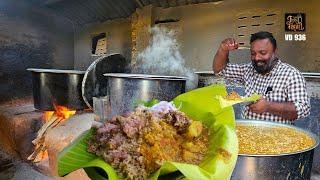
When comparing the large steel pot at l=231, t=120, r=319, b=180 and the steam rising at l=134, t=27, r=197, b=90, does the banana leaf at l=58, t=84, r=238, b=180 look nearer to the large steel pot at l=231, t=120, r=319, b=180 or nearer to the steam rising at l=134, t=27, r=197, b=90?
the large steel pot at l=231, t=120, r=319, b=180

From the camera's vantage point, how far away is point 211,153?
→ 3.58 ft

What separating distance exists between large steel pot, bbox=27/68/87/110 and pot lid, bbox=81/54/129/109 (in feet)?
1.59

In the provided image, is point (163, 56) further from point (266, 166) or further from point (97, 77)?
point (266, 166)

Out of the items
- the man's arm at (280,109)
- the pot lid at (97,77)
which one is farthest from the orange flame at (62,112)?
the man's arm at (280,109)

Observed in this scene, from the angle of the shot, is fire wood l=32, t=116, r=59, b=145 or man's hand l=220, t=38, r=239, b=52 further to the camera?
fire wood l=32, t=116, r=59, b=145

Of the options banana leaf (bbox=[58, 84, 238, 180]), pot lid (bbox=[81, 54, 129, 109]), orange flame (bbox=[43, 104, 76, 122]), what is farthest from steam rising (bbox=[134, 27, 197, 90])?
banana leaf (bbox=[58, 84, 238, 180])

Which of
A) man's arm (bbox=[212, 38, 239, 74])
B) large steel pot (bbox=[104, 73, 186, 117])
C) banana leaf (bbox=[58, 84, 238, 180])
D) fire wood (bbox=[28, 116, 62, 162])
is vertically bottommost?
fire wood (bbox=[28, 116, 62, 162])

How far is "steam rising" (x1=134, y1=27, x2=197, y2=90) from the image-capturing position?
19.6ft

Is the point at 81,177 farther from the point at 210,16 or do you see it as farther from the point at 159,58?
the point at 210,16

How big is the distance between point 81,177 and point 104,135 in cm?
326

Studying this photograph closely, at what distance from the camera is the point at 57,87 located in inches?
224

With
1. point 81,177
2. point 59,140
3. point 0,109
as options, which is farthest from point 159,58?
point 0,109

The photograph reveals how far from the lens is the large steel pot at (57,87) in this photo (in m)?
5.64

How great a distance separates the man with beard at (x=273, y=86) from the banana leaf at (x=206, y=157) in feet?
4.66
